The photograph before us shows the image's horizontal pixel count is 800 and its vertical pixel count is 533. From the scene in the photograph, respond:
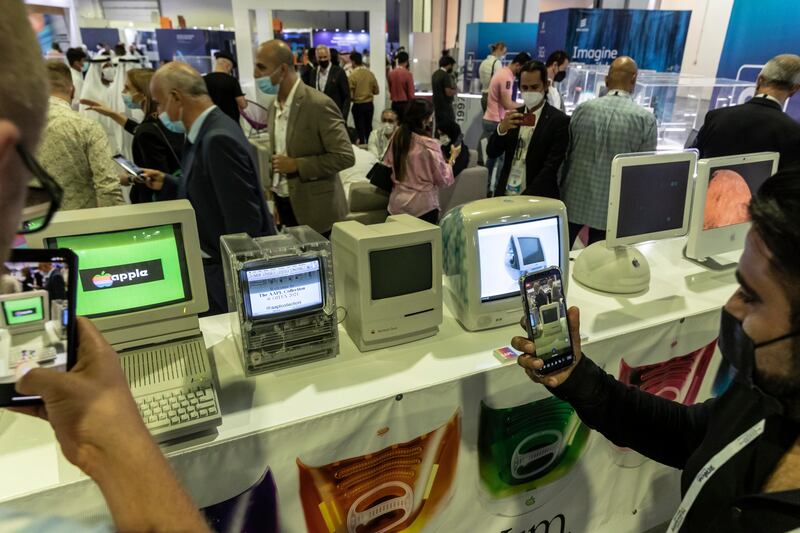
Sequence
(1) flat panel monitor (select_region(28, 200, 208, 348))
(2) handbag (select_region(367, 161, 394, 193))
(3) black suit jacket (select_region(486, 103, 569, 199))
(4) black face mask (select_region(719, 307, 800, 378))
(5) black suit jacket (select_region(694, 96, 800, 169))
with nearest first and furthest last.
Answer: (4) black face mask (select_region(719, 307, 800, 378))
(1) flat panel monitor (select_region(28, 200, 208, 348))
(5) black suit jacket (select_region(694, 96, 800, 169))
(3) black suit jacket (select_region(486, 103, 569, 199))
(2) handbag (select_region(367, 161, 394, 193))

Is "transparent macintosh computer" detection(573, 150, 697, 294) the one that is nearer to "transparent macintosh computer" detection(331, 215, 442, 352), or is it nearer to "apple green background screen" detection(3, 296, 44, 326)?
"transparent macintosh computer" detection(331, 215, 442, 352)

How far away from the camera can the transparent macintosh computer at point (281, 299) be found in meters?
1.39

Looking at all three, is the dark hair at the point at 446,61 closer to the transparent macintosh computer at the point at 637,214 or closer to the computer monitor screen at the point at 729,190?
the computer monitor screen at the point at 729,190

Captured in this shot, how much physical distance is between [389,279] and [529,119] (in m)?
2.08

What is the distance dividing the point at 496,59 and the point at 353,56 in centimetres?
259

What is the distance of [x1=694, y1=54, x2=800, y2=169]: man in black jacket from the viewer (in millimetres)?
3057

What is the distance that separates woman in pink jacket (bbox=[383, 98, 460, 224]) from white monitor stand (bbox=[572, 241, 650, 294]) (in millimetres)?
1593

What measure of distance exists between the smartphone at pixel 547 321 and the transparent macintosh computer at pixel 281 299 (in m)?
0.56

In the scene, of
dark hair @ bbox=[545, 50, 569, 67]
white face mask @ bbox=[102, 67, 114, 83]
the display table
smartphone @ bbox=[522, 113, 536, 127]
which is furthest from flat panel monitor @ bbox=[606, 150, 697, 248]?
white face mask @ bbox=[102, 67, 114, 83]

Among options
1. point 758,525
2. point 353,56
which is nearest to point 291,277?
point 758,525

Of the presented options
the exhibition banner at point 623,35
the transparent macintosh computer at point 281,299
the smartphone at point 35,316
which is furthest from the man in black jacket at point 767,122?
the smartphone at point 35,316

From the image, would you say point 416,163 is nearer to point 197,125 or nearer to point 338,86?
point 197,125

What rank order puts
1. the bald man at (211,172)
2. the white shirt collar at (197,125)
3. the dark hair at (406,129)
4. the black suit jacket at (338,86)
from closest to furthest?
the bald man at (211,172) → the white shirt collar at (197,125) → the dark hair at (406,129) → the black suit jacket at (338,86)

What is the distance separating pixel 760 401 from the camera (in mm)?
977
